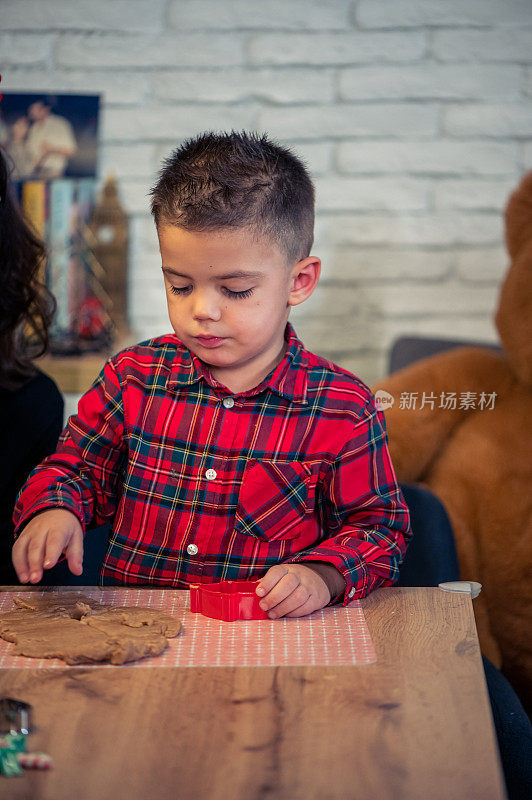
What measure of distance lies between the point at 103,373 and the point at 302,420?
0.80 ft

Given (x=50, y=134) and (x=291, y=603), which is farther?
(x=50, y=134)

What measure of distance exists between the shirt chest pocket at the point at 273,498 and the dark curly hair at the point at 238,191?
0.23m

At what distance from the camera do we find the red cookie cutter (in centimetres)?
75

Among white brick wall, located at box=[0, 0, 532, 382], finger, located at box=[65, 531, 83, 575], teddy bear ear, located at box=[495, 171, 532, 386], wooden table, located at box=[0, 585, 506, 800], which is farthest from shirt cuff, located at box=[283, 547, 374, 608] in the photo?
white brick wall, located at box=[0, 0, 532, 382]

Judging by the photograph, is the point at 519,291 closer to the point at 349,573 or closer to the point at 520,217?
the point at 520,217

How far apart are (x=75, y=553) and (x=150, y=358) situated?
0.28 m

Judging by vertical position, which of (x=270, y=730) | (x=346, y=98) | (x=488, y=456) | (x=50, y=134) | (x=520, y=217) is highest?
(x=346, y=98)

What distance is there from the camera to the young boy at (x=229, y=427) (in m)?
0.86

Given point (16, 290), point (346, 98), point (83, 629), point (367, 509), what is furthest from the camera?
point (346, 98)

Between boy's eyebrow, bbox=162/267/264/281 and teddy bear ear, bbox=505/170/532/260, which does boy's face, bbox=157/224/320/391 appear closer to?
boy's eyebrow, bbox=162/267/264/281

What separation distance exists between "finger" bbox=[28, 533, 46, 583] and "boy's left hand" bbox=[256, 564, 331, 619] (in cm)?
21

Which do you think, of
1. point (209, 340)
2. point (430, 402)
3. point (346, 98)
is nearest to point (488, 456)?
point (430, 402)

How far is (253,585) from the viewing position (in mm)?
811

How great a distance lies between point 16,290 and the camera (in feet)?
4.04
